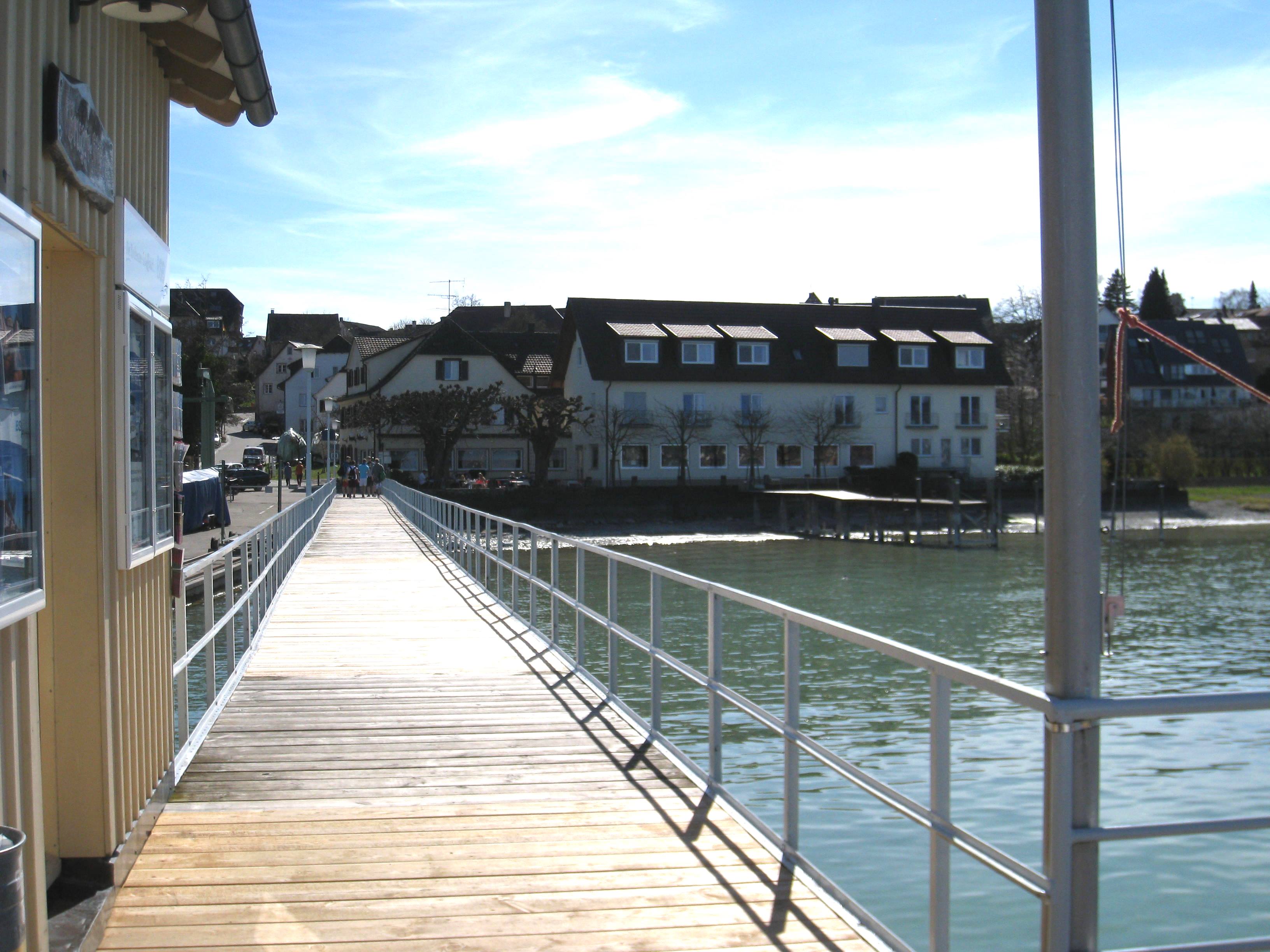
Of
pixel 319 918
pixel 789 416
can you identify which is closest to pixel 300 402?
pixel 789 416

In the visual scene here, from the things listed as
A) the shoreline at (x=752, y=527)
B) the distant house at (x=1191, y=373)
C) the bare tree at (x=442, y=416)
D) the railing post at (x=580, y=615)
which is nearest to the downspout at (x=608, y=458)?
the bare tree at (x=442, y=416)

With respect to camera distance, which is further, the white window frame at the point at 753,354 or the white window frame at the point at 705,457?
the white window frame at the point at 753,354

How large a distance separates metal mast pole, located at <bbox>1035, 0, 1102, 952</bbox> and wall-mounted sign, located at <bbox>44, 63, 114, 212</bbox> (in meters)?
2.80

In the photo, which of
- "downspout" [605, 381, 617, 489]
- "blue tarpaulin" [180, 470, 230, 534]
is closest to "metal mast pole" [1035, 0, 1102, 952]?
"blue tarpaulin" [180, 470, 230, 534]

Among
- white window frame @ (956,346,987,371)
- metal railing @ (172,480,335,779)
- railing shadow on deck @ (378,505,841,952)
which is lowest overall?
railing shadow on deck @ (378,505,841,952)

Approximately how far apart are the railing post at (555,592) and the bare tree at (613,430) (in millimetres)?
46717

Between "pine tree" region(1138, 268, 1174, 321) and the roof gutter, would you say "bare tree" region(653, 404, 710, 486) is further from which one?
"pine tree" region(1138, 268, 1174, 321)

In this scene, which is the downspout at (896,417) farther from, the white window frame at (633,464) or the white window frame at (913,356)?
the white window frame at (633,464)

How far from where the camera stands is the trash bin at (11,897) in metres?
2.55

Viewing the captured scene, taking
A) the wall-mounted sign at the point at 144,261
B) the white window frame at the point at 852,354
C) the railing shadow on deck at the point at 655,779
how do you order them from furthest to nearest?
the white window frame at the point at 852,354 → the wall-mounted sign at the point at 144,261 → the railing shadow on deck at the point at 655,779

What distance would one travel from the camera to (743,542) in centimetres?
4872

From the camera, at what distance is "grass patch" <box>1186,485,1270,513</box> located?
61031 millimetres

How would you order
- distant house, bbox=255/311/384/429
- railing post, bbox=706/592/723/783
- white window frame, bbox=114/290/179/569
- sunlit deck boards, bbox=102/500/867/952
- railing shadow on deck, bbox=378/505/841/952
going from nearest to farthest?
sunlit deck boards, bbox=102/500/867/952
railing shadow on deck, bbox=378/505/841/952
white window frame, bbox=114/290/179/569
railing post, bbox=706/592/723/783
distant house, bbox=255/311/384/429

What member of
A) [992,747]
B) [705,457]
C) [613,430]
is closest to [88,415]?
[992,747]
